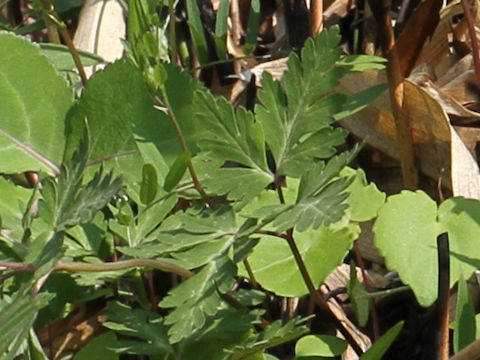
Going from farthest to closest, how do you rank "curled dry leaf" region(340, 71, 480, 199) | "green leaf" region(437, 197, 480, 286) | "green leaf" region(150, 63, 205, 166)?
1. "curled dry leaf" region(340, 71, 480, 199)
2. "green leaf" region(150, 63, 205, 166)
3. "green leaf" region(437, 197, 480, 286)

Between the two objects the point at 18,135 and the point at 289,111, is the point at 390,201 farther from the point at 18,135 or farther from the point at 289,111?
the point at 18,135

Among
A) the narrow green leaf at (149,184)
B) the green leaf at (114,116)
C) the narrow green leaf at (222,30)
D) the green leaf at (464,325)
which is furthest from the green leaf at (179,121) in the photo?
the green leaf at (464,325)

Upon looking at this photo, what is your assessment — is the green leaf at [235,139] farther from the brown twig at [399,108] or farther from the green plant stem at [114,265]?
the brown twig at [399,108]

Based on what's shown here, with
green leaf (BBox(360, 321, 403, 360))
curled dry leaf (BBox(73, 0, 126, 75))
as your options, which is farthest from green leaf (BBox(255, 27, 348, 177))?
curled dry leaf (BBox(73, 0, 126, 75))

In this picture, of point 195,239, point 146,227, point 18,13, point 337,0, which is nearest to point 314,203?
point 195,239

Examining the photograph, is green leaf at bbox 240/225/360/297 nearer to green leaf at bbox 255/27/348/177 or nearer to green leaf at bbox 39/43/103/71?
green leaf at bbox 255/27/348/177

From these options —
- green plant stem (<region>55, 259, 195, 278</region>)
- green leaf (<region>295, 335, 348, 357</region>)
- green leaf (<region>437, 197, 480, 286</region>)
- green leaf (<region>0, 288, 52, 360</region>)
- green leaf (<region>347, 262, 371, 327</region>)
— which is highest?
green leaf (<region>0, 288, 52, 360</region>)
